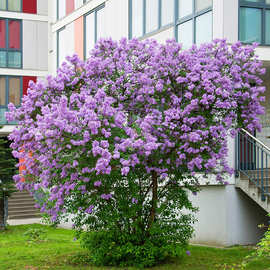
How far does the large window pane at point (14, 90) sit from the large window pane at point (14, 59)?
747 mm

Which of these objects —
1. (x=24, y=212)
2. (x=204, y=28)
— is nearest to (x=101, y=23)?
(x=204, y=28)

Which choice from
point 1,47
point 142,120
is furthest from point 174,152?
point 1,47

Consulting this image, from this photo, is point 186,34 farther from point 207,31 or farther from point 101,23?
point 101,23

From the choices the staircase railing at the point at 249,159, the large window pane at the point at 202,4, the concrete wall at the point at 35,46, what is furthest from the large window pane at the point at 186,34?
the concrete wall at the point at 35,46

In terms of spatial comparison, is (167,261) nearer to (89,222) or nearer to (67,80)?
(89,222)

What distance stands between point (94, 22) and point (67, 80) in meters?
11.2

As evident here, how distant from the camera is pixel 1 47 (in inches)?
1184

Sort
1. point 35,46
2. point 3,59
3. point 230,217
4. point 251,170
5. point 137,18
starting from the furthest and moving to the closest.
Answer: point 35,46, point 3,59, point 137,18, point 251,170, point 230,217

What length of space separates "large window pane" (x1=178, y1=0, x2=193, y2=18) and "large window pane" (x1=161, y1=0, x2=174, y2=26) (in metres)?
0.40

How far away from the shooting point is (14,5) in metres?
30.8

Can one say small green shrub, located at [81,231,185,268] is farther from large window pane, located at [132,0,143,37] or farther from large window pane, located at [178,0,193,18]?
large window pane, located at [132,0,143,37]

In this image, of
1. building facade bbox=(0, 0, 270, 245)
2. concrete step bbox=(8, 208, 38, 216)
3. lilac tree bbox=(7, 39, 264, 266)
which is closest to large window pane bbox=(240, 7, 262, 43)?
building facade bbox=(0, 0, 270, 245)

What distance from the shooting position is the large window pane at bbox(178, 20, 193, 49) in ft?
49.3

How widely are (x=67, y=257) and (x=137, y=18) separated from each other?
8.46 metres
